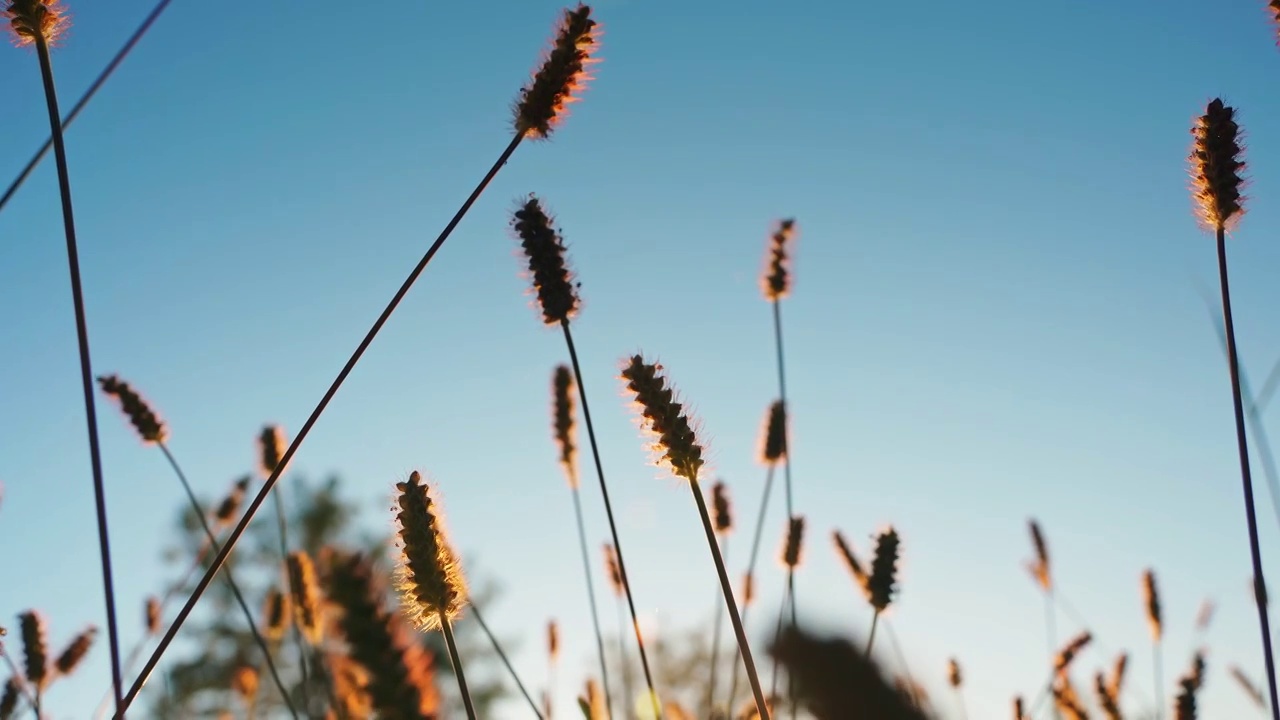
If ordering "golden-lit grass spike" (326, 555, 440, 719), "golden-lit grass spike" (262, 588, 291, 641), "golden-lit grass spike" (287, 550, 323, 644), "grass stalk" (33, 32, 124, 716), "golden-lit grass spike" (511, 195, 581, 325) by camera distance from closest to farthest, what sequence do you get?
"golden-lit grass spike" (326, 555, 440, 719), "grass stalk" (33, 32, 124, 716), "golden-lit grass spike" (511, 195, 581, 325), "golden-lit grass spike" (287, 550, 323, 644), "golden-lit grass spike" (262, 588, 291, 641)

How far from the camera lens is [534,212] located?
3.47m

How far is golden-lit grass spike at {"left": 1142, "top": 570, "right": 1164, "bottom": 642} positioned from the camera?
20.0 feet

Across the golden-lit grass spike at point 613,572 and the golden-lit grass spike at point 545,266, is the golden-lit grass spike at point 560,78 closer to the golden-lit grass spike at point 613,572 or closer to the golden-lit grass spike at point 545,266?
the golden-lit grass spike at point 545,266

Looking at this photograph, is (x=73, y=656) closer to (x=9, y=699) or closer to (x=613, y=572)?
(x=9, y=699)

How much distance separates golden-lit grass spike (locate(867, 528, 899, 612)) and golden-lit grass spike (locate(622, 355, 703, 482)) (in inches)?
A: 60.5

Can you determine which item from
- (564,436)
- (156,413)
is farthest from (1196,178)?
(156,413)

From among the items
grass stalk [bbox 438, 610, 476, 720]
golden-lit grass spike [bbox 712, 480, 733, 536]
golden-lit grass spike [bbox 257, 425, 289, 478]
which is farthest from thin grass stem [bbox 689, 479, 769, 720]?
golden-lit grass spike [bbox 257, 425, 289, 478]

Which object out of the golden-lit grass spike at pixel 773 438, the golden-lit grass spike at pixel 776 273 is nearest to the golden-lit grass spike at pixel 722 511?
A: the golden-lit grass spike at pixel 773 438

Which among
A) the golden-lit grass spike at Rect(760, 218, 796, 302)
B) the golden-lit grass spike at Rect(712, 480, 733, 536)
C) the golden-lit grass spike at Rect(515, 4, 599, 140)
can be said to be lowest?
the golden-lit grass spike at Rect(712, 480, 733, 536)

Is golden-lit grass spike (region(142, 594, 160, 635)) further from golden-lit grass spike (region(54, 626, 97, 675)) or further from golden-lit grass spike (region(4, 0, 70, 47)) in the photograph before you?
golden-lit grass spike (region(4, 0, 70, 47))

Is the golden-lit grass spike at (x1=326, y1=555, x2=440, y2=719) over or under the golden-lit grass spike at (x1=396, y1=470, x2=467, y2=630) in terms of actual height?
under

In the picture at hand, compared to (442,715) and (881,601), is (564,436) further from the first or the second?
(442,715)

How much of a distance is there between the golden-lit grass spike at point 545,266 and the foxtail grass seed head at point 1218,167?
215 centimetres

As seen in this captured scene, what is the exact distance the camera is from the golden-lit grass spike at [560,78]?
118 inches
